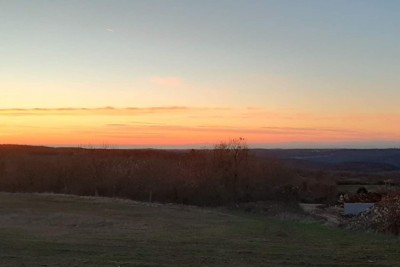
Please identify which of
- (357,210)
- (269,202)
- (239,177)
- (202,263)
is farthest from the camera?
(239,177)

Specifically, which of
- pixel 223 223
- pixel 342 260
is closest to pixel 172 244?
pixel 342 260

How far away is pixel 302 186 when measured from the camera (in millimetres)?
63719

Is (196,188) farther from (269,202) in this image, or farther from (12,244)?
(12,244)

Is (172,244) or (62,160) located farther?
(62,160)

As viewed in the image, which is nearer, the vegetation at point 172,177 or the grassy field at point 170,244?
the grassy field at point 170,244

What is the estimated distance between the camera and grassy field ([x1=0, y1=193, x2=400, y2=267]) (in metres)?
14.3

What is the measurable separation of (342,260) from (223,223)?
48.2 feet

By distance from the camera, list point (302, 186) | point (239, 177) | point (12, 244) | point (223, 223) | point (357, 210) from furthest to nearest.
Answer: point (302, 186) < point (239, 177) < point (357, 210) < point (223, 223) < point (12, 244)

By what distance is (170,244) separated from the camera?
18234 millimetres

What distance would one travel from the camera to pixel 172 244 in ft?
59.9

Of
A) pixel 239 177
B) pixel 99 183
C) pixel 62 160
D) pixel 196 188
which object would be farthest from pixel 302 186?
pixel 62 160

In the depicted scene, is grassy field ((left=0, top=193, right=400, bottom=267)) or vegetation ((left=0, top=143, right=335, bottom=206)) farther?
vegetation ((left=0, top=143, right=335, bottom=206))

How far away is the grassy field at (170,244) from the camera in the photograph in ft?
47.1

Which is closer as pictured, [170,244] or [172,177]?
[170,244]
